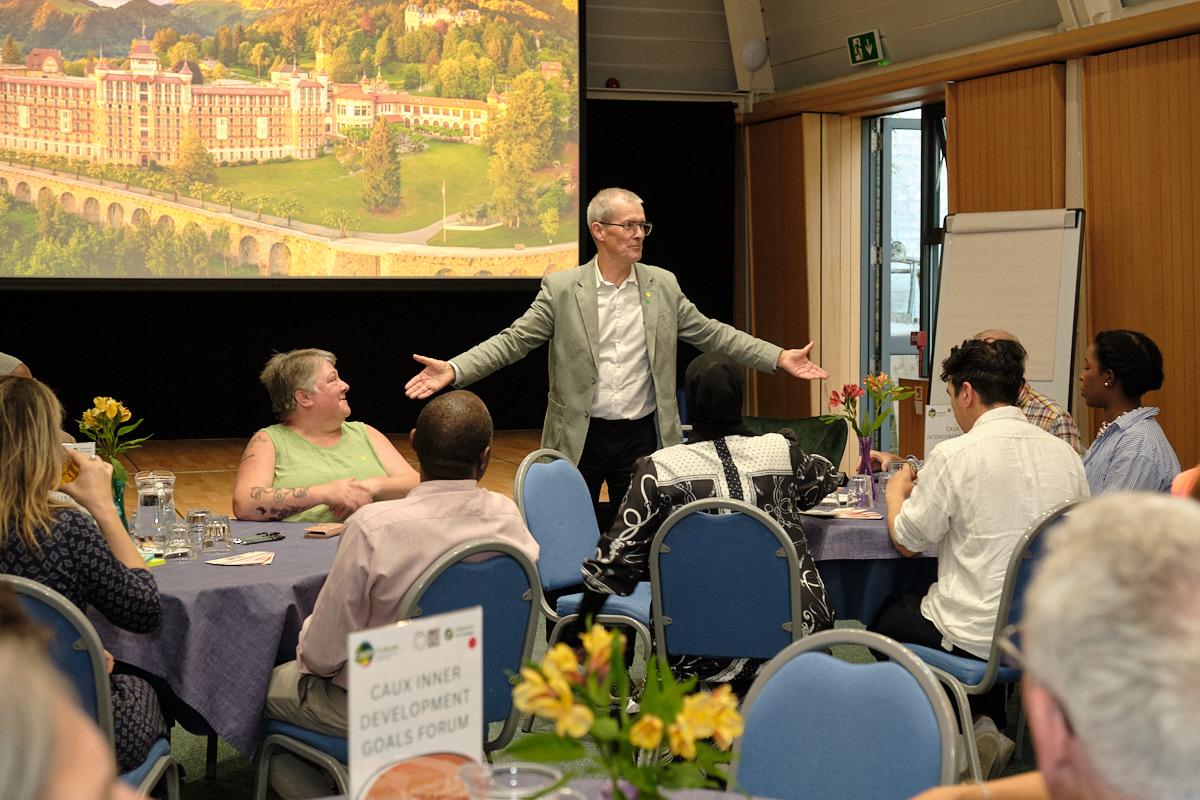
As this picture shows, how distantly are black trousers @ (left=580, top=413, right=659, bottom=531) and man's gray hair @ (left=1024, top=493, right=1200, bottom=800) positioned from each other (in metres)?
3.50

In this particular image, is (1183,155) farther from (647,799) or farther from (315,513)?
(647,799)

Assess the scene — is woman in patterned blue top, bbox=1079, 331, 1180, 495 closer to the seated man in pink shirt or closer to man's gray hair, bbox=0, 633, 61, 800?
the seated man in pink shirt

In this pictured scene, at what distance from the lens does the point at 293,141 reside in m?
7.38

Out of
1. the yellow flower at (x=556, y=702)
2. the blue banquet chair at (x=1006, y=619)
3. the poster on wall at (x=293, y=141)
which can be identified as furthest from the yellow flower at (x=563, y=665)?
the poster on wall at (x=293, y=141)

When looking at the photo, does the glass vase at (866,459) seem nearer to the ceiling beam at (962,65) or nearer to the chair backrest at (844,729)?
the chair backrest at (844,729)

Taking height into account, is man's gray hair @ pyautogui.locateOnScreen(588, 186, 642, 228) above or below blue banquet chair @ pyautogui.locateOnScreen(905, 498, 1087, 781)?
above

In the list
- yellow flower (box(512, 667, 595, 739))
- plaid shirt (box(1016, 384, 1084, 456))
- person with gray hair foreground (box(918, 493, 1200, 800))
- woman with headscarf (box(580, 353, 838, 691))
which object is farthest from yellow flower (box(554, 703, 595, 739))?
plaid shirt (box(1016, 384, 1084, 456))

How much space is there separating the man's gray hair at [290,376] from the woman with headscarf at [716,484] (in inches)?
45.9

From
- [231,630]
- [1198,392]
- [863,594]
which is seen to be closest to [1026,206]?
[1198,392]

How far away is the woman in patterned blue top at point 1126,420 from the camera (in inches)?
142

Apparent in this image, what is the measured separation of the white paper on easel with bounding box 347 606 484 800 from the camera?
4.10 ft

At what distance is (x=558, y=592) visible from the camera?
369cm

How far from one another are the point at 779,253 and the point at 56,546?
7.54 metres

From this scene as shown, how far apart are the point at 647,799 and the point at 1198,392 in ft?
18.0
